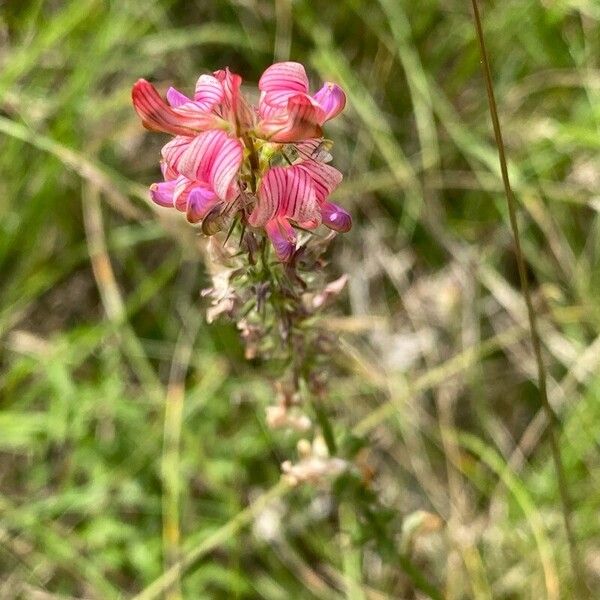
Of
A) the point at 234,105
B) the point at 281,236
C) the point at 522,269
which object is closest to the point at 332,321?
the point at 522,269

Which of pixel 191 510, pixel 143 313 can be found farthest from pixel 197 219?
pixel 143 313

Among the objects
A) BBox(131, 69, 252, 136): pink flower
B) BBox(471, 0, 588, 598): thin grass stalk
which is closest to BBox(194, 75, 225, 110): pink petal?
BBox(131, 69, 252, 136): pink flower

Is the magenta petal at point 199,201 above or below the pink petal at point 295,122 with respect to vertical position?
below

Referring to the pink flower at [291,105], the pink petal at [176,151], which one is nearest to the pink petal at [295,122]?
the pink flower at [291,105]

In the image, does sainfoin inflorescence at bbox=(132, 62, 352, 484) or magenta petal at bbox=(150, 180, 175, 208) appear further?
magenta petal at bbox=(150, 180, 175, 208)

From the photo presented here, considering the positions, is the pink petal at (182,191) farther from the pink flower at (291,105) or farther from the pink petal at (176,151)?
the pink flower at (291,105)

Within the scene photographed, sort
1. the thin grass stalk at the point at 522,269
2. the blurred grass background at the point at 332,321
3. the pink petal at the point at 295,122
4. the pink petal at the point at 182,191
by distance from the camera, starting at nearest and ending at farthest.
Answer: the pink petal at the point at 295,122
the pink petal at the point at 182,191
the thin grass stalk at the point at 522,269
the blurred grass background at the point at 332,321

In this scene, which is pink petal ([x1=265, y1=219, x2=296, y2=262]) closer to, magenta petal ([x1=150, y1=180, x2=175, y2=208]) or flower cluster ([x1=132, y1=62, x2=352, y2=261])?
flower cluster ([x1=132, y1=62, x2=352, y2=261])
